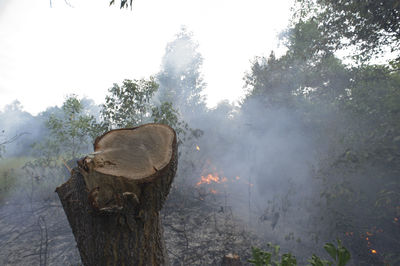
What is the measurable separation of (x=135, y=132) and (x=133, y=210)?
0.60 metres

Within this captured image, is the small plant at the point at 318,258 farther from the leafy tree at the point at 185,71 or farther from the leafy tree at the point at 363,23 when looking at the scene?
the leafy tree at the point at 185,71

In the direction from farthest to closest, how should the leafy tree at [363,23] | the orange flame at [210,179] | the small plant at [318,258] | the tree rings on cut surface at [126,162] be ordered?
1. the orange flame at [210,179]
2. the leafy tree at [363,23]
3. the small plant at [318,258]
4. the tree rings on cut surface at [126,162]

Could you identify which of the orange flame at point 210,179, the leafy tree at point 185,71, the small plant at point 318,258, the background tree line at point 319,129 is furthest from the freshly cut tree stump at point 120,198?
the leafy tree at point 185,71

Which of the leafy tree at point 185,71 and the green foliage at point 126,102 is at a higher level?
the leafy tree at point 185,71

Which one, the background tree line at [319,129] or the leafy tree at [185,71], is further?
the leafy tree at [185,71]

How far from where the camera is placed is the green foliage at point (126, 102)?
5.35m

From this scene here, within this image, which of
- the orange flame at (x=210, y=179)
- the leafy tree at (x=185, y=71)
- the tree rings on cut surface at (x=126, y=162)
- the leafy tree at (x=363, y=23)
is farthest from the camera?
the leafy tree at (x=185, y=71)

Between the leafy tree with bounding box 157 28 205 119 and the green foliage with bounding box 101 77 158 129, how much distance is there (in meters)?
13.9

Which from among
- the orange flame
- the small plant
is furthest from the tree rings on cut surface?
the orange flame

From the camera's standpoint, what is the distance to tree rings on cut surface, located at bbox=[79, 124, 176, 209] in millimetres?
1256

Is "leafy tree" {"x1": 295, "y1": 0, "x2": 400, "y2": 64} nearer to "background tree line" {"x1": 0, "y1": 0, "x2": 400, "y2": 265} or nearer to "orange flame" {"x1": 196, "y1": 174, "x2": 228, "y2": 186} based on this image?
"background tree line" {"x1": 0, "y1": 0, "x2": 400, "y2": 265}

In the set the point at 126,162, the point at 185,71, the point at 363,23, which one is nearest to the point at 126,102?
the point at 126,162

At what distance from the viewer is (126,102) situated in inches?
212

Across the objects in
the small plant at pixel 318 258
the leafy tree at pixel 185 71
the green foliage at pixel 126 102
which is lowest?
the small plant at pixel 318 258
